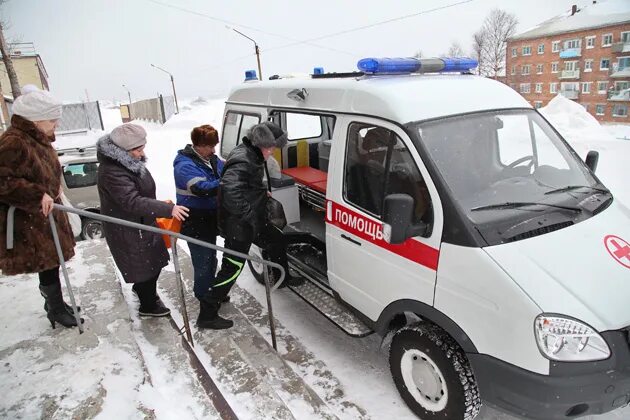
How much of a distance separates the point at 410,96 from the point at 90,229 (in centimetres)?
655

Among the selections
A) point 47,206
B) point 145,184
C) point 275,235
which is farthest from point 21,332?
point 275,235

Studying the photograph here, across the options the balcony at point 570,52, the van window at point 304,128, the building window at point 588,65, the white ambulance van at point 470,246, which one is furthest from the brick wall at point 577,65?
the white ambulance van at point 470,246

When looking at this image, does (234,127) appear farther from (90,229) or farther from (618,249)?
(618,249)

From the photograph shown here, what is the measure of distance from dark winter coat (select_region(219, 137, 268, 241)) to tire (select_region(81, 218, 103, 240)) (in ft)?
15.4

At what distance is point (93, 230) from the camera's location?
7477 millimetres

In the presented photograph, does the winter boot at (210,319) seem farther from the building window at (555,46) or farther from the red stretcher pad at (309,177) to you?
the building window at (555,46)

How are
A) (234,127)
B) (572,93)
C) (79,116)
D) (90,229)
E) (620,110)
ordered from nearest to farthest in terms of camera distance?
1. (234,127)
2. (90,229)
3. (79,116)
4. (620,110)
5. (572,93)

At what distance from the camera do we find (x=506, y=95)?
3.38 metres

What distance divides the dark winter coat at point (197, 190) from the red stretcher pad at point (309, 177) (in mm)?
1246

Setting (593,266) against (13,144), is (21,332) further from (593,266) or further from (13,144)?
(593,266)

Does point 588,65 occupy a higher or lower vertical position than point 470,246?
higher

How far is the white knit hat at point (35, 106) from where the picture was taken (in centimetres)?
284

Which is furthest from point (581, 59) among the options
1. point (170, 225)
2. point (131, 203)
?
point (131, 203)

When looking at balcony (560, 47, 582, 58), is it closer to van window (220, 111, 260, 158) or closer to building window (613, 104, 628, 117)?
building window (613, 104, 628, 117)
